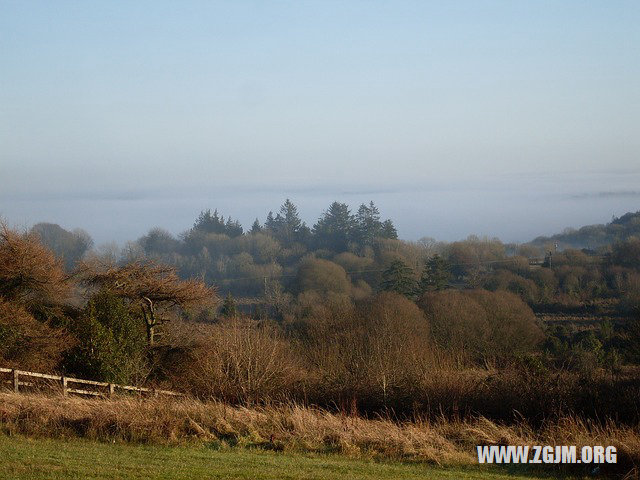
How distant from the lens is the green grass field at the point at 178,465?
29.0ft

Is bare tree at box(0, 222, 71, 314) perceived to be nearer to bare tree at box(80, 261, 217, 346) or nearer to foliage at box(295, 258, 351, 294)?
bare tree at box(80, 261, 217, 346)

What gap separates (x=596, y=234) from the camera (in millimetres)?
103250

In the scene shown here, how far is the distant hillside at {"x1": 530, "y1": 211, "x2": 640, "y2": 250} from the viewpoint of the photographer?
323 feet

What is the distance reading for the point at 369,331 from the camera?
117 ft

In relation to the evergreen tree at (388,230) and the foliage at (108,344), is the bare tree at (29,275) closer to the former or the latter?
the foliage at (108,344)

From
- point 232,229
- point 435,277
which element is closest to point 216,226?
point 232,229

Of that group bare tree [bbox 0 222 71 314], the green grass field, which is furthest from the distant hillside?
the green grass field

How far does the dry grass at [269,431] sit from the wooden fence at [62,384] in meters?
4.43

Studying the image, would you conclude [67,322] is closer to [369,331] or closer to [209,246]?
[369,331]

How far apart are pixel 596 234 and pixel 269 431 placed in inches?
3963

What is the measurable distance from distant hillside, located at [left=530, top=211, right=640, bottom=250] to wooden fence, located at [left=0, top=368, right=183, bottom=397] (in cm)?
8619

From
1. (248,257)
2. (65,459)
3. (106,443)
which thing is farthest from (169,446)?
(248,257)

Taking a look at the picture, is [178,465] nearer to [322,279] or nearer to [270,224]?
[322,279]

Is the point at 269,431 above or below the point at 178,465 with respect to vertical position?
below
